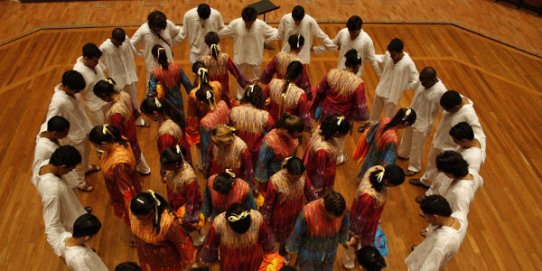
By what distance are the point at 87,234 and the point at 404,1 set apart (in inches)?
359

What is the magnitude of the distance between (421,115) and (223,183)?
2.82m

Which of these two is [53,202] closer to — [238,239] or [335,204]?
[238,239]

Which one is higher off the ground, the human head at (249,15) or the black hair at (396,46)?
the black hair at (396,46)

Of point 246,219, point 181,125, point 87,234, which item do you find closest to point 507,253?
point 246,219

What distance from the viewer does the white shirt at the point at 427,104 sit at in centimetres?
521

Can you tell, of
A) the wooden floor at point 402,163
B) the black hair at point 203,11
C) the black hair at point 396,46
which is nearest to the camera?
the wooden floor at point 402,163

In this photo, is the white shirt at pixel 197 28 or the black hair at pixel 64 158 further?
the white shirt at pixel 197 28

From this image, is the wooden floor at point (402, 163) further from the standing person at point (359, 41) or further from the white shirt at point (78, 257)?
the white shirt at point (78, 257)

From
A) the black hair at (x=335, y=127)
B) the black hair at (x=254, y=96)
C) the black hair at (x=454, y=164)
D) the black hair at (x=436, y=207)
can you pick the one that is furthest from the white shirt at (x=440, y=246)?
the black hair at (x=254, y=96)

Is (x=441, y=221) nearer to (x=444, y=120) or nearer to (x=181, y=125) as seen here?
(x=444, y=120)

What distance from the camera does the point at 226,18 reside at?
954 centimetres

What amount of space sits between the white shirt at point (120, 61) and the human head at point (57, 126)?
1.77m

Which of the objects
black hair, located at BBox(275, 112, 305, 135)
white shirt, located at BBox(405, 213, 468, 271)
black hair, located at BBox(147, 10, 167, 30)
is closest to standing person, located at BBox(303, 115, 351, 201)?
black hair, located at BBox(275, 112, 305, 135)

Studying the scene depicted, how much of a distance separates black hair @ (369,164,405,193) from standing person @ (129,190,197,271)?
1.70 meters
